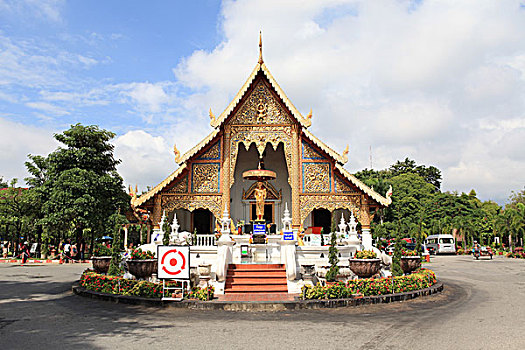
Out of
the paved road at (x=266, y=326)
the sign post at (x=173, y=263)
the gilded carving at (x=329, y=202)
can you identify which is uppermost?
the gilded carving at (x=329, y=202)

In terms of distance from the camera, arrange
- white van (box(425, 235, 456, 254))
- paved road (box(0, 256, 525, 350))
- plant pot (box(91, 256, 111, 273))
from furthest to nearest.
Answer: white van (box(425, 235, 456, 254)) < plant pot (box(91, 256, 111, 273)) < paved road (box(0, 256, 525, 350))

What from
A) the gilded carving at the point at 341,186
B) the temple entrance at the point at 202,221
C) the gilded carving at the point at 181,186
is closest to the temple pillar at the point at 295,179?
the gilded carving at the point at 341,186

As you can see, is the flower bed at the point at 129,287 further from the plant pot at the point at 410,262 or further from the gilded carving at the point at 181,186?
the plant pot at the point at 410,262

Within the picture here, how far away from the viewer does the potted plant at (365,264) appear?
37.4 feet

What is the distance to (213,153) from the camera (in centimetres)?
1772

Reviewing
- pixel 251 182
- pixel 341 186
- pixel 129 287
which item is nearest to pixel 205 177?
pixel 251 182

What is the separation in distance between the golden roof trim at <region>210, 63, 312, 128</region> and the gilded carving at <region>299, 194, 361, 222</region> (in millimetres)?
3043

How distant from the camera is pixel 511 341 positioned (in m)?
6.65

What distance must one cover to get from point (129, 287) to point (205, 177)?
23.6 feet

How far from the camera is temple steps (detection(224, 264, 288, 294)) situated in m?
11.6

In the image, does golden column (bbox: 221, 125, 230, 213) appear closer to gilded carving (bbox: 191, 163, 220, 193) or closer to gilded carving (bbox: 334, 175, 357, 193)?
gilded carving (bbox: 191, 163, 220, 193)

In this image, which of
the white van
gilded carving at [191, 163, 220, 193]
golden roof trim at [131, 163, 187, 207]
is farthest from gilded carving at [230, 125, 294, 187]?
the white van

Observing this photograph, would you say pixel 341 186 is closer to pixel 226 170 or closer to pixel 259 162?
pixel 259 162

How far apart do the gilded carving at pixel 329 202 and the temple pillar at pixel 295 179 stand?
0.21 metres
